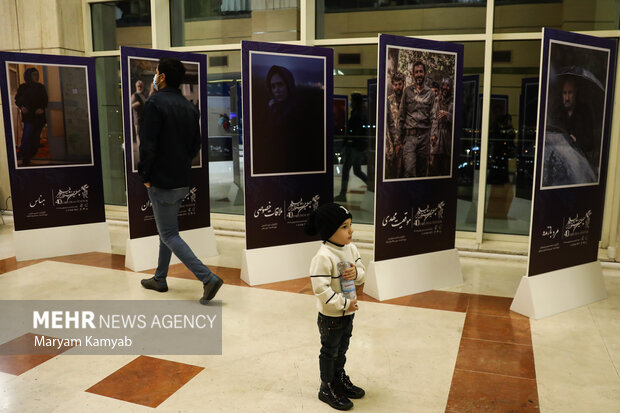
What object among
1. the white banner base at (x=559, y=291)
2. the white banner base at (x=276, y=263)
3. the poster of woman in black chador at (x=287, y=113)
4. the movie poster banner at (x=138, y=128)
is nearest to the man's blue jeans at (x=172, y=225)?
the white banner base at (x=276, y=263)

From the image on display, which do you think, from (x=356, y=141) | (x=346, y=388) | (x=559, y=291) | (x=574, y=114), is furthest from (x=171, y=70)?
(x=559, y=291)

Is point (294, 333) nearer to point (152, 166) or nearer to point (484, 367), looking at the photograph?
point (484, 367)

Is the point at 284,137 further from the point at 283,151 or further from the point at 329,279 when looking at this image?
the point at 329,279

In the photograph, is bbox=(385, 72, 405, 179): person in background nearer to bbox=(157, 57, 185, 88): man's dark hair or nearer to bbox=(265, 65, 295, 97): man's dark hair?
bbox=(265, 65, 295, 97): man's dark hair

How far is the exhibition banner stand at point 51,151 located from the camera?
5008mm

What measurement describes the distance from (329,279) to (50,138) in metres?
3.91

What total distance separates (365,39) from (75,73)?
295cm

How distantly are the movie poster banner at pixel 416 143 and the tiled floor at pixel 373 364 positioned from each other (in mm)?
512

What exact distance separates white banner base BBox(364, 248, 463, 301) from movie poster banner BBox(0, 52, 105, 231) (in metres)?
3.08

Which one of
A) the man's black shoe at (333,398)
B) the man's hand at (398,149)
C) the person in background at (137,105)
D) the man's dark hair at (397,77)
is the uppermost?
the man's dark hair at (397,77)

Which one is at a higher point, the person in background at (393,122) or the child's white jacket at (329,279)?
the person in background at (393,122)

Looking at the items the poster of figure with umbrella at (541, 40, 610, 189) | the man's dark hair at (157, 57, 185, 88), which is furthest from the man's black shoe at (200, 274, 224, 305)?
the poster of figure with umbrella at (541, 40, 610, 189)

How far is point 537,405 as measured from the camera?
258cm

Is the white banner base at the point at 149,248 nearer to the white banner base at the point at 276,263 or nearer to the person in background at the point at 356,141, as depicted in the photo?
the white banner base at the point at 276,263
